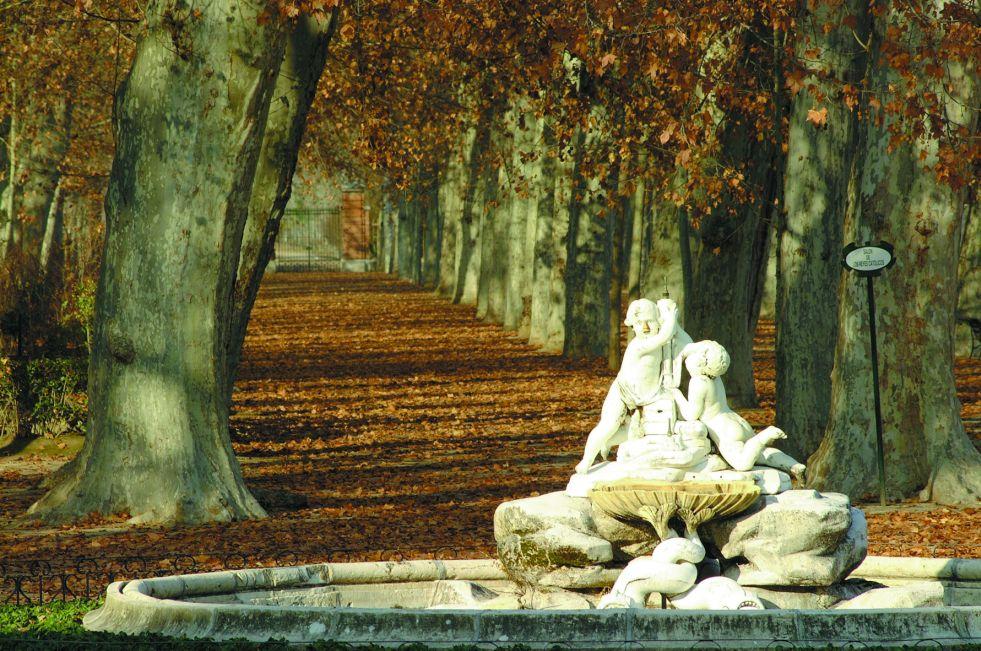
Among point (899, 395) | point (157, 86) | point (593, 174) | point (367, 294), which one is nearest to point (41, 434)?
point (157, 86)

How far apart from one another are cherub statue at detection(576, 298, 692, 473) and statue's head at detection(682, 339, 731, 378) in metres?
0.14

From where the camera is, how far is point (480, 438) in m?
18.2

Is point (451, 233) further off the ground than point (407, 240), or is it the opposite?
point (407, 240)

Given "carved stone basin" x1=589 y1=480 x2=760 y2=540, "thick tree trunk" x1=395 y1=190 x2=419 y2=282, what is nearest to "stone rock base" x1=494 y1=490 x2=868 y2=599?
"carved stone basin" x1=589 y1=480 x2=760 y2=540

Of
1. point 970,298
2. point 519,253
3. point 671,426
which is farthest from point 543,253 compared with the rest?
point 671,426

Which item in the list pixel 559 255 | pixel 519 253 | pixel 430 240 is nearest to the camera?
pixel 559 255

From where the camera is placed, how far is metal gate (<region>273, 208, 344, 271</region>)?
81250mm

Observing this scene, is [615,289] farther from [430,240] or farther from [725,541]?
[430,240]

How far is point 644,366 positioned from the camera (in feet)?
25.2

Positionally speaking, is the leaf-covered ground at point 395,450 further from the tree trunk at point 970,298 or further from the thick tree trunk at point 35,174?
the thick tree trunk at point 35,174

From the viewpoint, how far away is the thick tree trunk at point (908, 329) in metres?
13.0

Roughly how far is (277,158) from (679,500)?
779cm

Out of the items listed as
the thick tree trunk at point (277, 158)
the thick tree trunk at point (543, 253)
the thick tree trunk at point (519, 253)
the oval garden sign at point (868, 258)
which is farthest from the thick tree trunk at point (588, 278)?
the oval garden sign at point (868, 258)

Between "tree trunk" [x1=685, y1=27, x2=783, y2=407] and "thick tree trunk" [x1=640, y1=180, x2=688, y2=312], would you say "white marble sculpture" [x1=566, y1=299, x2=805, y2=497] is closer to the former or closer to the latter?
"tree trunk" [x1=685, y1=27, x2=783, y2=407]
